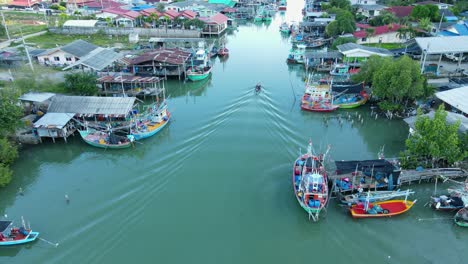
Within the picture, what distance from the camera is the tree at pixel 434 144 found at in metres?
23.8

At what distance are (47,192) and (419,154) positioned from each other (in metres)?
27.8

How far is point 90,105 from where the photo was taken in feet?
105

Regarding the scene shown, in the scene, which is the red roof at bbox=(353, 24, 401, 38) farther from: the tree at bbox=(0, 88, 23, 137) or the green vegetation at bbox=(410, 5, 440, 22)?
the tree at bbox=(0, 88, 23, 137)

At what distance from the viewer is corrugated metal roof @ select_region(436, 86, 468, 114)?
100ft

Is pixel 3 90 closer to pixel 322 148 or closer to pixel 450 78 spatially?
pixel 322 148

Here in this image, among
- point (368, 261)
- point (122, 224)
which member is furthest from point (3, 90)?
point (368, 261)

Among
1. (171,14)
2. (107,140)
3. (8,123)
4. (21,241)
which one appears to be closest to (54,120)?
(8,123)

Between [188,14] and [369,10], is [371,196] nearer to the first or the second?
[188,14]

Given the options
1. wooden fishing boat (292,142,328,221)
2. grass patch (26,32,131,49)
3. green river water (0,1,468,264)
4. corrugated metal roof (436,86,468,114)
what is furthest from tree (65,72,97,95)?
corrugated metal roof (436,86,468,114)

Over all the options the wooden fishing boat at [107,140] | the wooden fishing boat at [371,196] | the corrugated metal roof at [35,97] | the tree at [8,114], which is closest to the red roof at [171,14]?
the corrugated metal roof at [35,97]

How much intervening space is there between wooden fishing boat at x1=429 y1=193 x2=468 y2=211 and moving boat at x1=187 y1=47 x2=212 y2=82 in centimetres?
3218

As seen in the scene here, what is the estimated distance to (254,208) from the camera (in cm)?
2256

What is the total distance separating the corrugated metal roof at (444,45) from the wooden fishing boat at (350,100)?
1162 cm

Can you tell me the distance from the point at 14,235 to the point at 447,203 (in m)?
27.5
